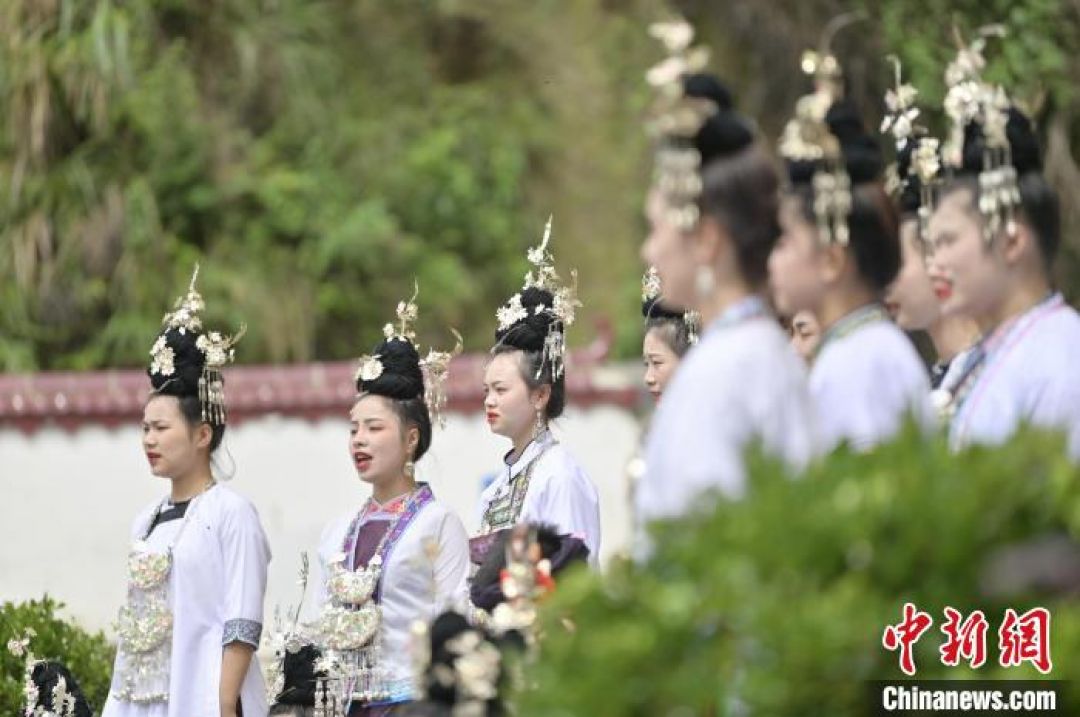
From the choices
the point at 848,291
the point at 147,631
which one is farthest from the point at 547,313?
the point at 848,291

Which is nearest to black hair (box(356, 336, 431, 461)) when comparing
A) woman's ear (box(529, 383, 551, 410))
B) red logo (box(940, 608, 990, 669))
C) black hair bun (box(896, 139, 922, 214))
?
woman's ear (box(529, 383, 551, 410))

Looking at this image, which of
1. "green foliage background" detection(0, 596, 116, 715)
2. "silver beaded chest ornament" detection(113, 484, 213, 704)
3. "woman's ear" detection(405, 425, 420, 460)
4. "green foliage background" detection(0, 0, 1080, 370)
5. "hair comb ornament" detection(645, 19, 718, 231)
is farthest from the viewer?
"green foliage background" detection(0, 0, 1080, 370)

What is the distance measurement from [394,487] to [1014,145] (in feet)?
8.04

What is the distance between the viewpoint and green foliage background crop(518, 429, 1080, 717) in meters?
3.02

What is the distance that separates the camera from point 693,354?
11.8 feet

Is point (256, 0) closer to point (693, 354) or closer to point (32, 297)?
point (32, 297)

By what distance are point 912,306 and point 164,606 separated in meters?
2.40

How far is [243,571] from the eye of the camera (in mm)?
6121

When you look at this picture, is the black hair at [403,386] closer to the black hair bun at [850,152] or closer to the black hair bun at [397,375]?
the black hair bun at [397,375]

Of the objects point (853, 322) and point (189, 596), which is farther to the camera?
point (189, 596)

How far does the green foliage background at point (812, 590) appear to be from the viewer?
3020 mm

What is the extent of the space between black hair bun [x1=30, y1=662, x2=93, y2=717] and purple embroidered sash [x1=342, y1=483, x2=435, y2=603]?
0.80 metres

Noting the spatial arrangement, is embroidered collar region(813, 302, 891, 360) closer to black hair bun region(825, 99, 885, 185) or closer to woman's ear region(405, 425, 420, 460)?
black hair bun region(825, 99, 885, 185)

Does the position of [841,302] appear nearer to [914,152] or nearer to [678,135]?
[678,135]
